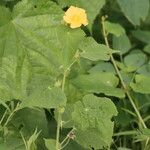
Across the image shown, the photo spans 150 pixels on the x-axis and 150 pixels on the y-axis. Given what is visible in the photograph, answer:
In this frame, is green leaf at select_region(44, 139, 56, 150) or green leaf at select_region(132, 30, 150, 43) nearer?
green leaf at select_region(44, 139, 56, 150)

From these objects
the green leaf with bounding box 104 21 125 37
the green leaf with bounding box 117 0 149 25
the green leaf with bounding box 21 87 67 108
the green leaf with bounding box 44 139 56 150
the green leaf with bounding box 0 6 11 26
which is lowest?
the green leaf with bounding box 44 139 56 150

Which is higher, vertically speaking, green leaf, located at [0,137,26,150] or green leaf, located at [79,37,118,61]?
green leaf, located at [79,37,118,61]

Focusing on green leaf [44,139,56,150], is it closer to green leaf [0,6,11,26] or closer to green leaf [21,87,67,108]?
green leaf [21,87,67,108]

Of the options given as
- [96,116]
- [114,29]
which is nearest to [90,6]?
[114,29]

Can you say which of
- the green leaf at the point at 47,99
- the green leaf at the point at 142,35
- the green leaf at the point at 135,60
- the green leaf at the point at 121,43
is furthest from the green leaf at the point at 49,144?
the green leaf at the point at 142,35

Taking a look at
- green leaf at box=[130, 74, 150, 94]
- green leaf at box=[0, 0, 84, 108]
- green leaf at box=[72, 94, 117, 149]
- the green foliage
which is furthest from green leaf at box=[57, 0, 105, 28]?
green leaf at box=[72, 94, 117, 149]

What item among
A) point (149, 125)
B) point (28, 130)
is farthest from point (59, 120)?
point (149, 125)

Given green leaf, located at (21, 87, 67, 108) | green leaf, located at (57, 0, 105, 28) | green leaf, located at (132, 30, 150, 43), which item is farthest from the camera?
green leaf, located at (132, 30, 150, 43)
